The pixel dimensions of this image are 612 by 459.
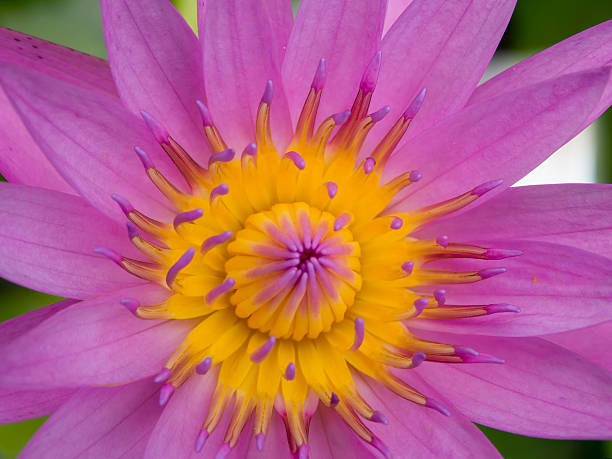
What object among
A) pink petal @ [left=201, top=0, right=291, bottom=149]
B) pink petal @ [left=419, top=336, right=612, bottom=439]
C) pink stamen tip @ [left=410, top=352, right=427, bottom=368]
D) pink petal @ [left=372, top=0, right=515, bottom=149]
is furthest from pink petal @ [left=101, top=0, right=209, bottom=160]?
pink petal @ [left=419, top=336, right=612, bottom=439]

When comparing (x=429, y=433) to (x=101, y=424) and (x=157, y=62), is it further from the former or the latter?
(x=157, y=62)

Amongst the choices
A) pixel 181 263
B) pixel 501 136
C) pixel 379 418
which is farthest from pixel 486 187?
pixel 181 263

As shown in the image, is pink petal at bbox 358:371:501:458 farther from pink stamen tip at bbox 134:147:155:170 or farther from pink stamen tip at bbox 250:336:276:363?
pink stamen tip at bbox 134:147:155:170

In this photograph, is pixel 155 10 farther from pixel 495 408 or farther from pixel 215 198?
pixel 495 408

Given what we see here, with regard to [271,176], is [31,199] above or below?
below

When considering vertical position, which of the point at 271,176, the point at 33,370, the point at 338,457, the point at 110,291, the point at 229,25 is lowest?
the point at 338,457

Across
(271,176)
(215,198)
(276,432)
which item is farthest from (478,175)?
(276,432)

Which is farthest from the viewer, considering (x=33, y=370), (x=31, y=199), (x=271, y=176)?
(x=271, y=176)

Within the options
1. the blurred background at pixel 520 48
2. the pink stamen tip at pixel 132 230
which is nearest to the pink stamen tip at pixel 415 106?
the pink stamen tip at pixel 132 230
